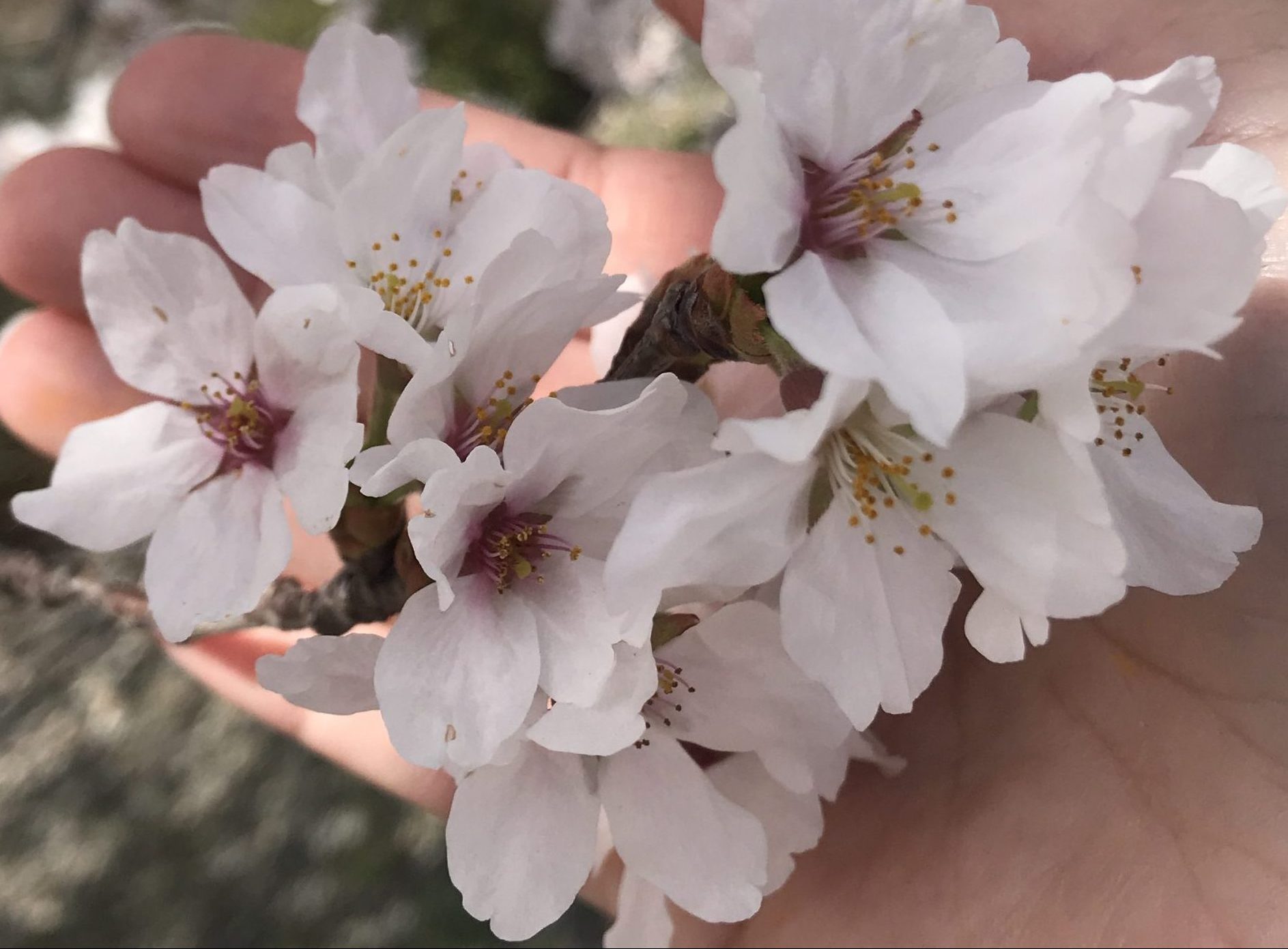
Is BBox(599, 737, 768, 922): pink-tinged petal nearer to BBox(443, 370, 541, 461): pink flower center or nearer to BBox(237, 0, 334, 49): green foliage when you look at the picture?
BBox(443, 370, 541, 461): pink flower center

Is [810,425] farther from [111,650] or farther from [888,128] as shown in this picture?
[111,650]

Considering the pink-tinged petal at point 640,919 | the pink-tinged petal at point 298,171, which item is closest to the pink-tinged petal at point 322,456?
the pink-tinged petal at point 298,171

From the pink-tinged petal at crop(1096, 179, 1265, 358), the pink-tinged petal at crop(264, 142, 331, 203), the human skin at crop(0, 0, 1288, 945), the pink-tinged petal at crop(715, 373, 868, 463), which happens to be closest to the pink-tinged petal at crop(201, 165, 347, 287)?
the pink-tinged petal at crop(264, 142, 331, 203)

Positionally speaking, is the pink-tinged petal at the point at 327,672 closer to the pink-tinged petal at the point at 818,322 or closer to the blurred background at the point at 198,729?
the pink-tinged petal at the point at 818,322

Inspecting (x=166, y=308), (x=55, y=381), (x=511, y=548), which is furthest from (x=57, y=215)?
(x=511, y=548)

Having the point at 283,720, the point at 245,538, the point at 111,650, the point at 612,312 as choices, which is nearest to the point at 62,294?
the point at 111,650

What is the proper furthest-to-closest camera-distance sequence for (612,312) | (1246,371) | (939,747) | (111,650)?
(111,650)
(939,747)
(1246,371)
(612,312)

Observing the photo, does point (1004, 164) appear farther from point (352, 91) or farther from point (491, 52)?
point (491, 52)
